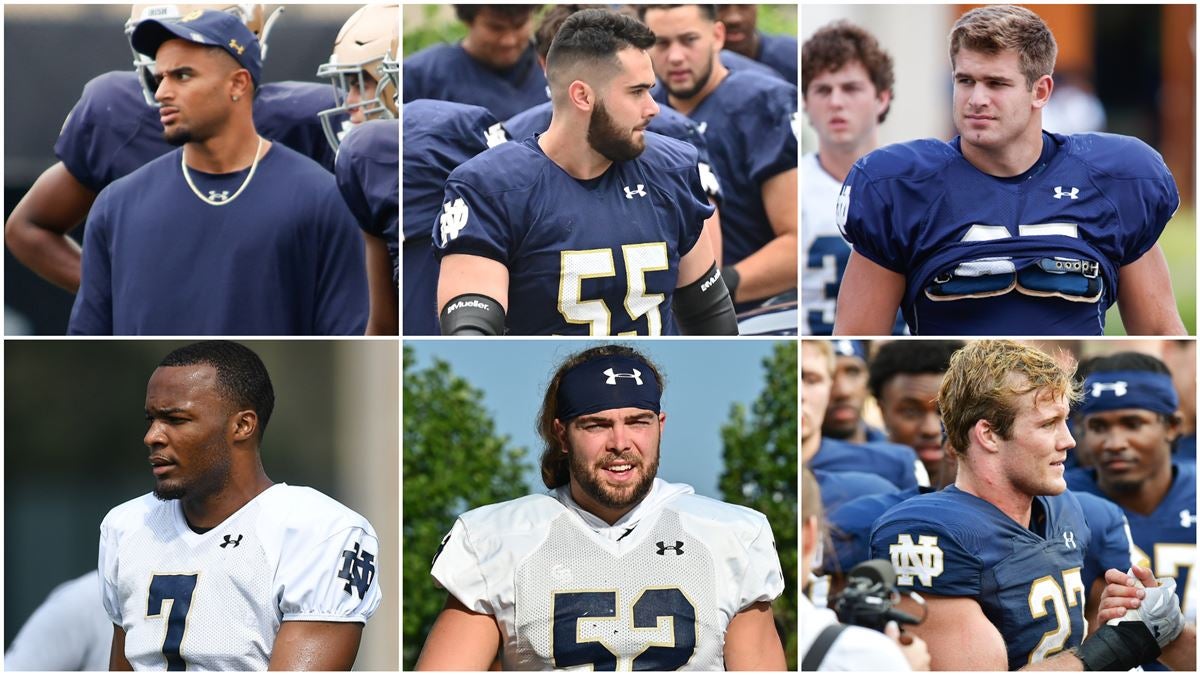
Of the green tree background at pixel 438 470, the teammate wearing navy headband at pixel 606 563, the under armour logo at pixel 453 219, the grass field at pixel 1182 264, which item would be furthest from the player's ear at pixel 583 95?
the grass field at pixel 1182 264

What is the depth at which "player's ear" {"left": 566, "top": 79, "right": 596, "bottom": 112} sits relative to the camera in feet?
13.2

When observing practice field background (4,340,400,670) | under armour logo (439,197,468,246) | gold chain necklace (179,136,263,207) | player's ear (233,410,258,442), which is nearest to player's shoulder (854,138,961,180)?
under armour logo (439,197,468,246)

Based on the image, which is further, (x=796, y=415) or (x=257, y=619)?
(x=796, y=415)

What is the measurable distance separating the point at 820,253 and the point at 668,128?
0.59 metres

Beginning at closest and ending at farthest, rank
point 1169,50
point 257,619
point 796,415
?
point 257,619 → point 796,415 → point 1169,50

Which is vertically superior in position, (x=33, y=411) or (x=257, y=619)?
(x=33, y=411)

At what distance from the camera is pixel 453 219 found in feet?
13.1

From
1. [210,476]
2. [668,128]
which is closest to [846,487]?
[668,128]

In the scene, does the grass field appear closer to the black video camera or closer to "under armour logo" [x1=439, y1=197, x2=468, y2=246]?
the black video camera

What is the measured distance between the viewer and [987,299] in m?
4.03

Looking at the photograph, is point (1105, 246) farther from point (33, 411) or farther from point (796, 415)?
point (33, 411)

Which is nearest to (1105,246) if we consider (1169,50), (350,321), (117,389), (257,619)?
(350,321)

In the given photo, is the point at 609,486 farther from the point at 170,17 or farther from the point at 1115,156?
the point at 170,17

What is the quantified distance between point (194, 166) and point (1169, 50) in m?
4.80
